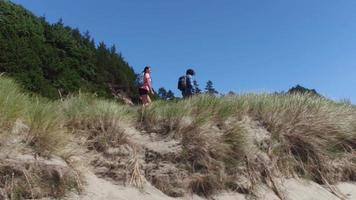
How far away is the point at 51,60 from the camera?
26188mm

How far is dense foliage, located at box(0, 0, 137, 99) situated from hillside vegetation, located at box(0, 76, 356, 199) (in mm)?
12619

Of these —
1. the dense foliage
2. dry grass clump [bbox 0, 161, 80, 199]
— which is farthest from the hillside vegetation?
the dense foliage

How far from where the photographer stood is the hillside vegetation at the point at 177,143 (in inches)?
279

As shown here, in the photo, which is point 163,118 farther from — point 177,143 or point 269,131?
point 269,131

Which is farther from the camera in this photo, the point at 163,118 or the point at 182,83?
the point at 182,83

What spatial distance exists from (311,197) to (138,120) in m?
3.15

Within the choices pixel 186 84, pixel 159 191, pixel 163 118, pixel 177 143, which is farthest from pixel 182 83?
pixel 159 191

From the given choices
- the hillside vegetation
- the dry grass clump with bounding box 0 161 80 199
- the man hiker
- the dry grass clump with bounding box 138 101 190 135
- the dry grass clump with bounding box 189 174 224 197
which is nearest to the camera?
the dry grass clump with bounding box 0 161 80 199

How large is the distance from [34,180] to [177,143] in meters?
2.67

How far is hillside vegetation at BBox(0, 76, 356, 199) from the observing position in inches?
279

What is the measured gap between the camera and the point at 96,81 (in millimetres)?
30016

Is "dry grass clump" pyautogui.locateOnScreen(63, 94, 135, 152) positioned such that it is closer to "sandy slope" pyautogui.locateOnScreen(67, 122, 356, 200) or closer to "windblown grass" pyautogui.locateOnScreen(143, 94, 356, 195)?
"sandy slope" pyautogui.locateOnScreen(67, 122, 356, 200)

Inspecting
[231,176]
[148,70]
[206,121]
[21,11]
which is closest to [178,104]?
[206,121]

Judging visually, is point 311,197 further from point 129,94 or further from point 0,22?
point 129,94
